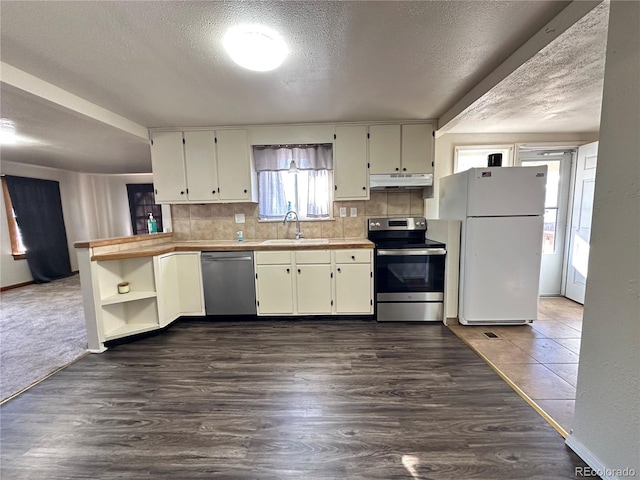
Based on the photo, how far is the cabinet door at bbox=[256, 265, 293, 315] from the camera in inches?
119

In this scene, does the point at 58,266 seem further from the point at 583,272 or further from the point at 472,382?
the point at 583,272

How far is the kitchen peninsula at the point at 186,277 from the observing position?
8.84ft

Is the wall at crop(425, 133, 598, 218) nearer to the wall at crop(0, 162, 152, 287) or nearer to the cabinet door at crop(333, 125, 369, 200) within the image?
the cabinet door at crop(333, 125, 369, 200)

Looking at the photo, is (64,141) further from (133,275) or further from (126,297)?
(126,297)

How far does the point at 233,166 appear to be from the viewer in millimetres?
3246

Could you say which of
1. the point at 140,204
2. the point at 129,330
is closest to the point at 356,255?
the point at 129,330

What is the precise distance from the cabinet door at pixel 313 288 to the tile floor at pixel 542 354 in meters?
1.39

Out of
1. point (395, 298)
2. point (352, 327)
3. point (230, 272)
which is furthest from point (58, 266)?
point (395, 298)

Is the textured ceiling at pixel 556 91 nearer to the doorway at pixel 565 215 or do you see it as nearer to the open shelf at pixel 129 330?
the doorway at pixel 565 215

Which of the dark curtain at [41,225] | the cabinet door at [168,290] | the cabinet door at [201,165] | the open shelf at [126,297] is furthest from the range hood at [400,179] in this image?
the dark curtain at [41,225]

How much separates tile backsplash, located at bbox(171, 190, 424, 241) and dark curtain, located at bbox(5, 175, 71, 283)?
3780mm

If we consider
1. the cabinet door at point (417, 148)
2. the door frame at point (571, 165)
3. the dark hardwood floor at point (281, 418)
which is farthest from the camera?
the door frame at point (571, 165)

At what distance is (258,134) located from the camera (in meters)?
3.22

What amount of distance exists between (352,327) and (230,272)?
58.2 inches
